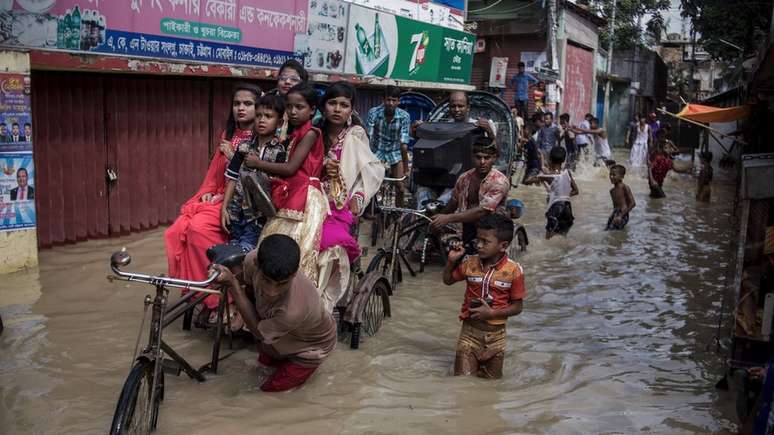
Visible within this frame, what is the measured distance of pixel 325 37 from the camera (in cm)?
1255

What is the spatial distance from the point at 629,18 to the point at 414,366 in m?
29.2

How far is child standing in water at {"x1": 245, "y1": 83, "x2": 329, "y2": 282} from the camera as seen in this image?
5.11m

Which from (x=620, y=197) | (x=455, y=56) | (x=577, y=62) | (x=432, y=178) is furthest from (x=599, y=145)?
(x=432, y=178)

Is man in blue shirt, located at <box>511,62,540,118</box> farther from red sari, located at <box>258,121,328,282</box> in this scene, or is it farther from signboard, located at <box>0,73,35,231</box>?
red sari, located at <box>258,121,328,282</box>

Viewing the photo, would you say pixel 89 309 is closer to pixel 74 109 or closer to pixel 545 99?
pixel 74 109

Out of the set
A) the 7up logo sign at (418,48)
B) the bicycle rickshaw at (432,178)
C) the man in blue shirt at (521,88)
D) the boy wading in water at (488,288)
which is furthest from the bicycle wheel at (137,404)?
the man in blue shirt at (521,88)

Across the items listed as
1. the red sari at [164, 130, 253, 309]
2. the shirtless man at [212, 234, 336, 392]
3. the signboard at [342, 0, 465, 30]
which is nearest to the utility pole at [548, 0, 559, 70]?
the signboard at [342, 0, 465, 30]

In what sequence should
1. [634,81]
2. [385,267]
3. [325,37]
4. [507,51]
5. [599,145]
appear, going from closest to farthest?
[385,267]
[325,37]
[599,145]
[507,51]
[634,81]

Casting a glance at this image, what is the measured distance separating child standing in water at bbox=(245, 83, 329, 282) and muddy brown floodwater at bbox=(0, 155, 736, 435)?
0.87 m

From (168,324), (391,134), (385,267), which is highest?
(391,134)

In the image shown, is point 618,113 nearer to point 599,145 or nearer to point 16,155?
point 599,145

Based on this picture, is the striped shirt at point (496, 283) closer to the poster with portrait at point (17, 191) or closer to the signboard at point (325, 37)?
the poster with portrait at point (17, 191)

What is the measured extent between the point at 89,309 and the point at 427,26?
36.9 feet

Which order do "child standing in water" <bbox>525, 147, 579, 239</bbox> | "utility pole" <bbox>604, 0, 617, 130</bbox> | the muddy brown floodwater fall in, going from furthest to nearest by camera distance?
"utility pole" <bbox>604, 0, 617, 130</bbox> < "child standing in water" <bbox>525, 147, 579, 239</bbox> < the muddy brown floodwater
